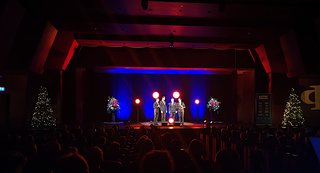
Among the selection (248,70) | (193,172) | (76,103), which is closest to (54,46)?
(76,103)

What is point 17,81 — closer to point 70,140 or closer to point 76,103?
point 76,103

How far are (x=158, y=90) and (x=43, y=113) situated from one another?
37.3ft

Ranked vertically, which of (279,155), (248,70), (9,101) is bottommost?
(279,155)

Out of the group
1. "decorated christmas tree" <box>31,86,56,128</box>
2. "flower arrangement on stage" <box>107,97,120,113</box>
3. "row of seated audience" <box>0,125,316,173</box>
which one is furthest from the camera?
"flower arrangement on stage" <box>107,97,120,113</box>

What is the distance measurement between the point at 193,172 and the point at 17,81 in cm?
1600

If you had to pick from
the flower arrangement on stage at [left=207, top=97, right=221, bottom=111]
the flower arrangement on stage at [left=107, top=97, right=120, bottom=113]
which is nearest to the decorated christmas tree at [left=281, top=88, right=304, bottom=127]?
the flower arrangement on stage at [left=207, top=97, right=221, bottom=111]

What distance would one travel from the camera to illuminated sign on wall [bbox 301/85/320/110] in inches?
808

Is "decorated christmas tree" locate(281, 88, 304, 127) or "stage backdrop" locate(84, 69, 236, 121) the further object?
"stage backdrop" locate(84, 69, 236, 121)

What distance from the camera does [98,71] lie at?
2672 centimetres

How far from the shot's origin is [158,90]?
1144 inches

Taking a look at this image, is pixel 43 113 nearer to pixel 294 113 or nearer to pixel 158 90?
pixel 158 90

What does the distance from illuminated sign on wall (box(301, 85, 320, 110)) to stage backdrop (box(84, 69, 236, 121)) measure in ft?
22.8

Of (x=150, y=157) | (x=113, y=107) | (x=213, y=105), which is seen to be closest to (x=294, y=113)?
(x=213, y=105)

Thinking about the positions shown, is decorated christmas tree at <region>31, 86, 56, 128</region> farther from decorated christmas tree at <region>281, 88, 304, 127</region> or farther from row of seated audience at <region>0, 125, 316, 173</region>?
decorated christmas tree at <region>281, 88, 304, 127</region>
